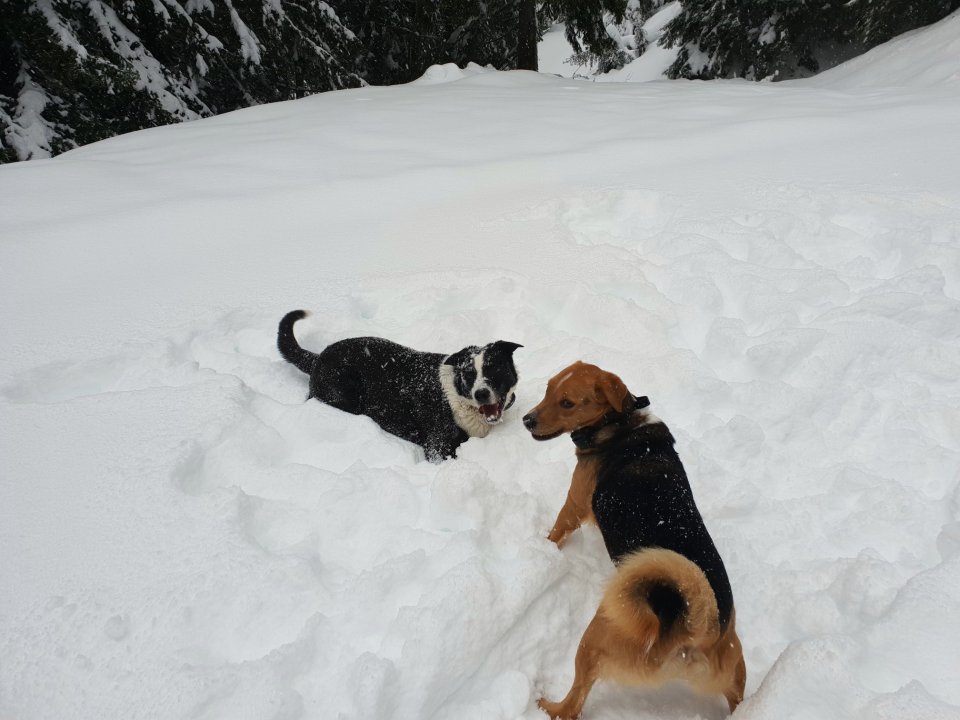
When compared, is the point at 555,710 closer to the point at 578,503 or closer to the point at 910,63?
the point at 578,503

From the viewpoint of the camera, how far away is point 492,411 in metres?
3.67

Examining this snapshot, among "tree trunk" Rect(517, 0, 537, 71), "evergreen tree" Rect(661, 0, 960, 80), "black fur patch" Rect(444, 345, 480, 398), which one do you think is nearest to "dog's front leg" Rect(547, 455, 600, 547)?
"black fur patch" Rect(444, 345, 480, 398)

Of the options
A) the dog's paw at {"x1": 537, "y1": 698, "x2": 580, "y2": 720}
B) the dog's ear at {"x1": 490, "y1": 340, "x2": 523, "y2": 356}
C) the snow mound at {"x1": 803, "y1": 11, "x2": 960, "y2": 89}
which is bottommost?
the snow mound at {"x1": 803, "y1": 11, "x2": 960, "y2": 89}

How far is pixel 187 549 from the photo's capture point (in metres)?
2.58

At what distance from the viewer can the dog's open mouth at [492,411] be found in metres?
3.66

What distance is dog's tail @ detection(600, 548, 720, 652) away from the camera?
194 centimetres

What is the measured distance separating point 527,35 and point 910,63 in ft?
24.9

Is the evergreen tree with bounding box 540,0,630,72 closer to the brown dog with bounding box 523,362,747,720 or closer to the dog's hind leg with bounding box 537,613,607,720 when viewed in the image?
the brown dog with bounding box 523,362,747,720

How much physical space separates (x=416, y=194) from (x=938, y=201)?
4.65m

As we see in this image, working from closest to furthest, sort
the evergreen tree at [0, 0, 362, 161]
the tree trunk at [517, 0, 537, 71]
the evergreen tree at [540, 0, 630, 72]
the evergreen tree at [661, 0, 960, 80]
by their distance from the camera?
the evergreen tree at [0, 0, 362, 161] < the evergreen tree at [540, 0, 630, 72] < the evergreen tree at [661, 0, 960, 80] < the tree trunk at [517, 0, 537, 71]

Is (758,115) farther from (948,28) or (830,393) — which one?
(948,28)

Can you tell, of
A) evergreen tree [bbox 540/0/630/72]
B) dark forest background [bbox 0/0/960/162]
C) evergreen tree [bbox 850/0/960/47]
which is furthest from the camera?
evergreen tree [bbox 540/0/630/72]

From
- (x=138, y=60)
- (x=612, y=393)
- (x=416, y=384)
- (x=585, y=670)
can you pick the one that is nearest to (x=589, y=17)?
(x=138, y=60)

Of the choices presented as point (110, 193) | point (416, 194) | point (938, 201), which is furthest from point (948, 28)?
point (110, 193)
